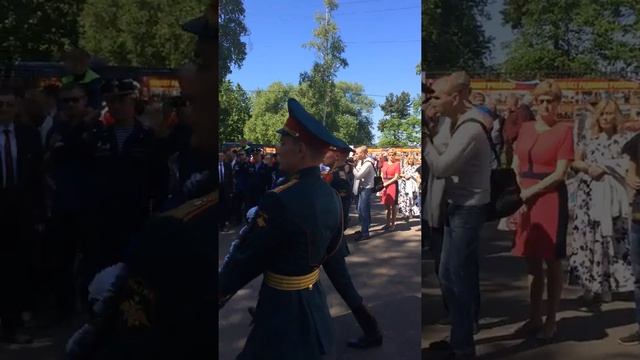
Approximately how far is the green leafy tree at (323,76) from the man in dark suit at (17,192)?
136 centimetres

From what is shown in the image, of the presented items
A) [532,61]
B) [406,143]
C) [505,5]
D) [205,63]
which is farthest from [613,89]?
[205,63]

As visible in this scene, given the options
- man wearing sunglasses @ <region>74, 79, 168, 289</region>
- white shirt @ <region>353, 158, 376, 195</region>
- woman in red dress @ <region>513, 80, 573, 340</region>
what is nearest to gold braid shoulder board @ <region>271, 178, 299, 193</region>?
white shirt @ <region>353, 158, 376, 195</region>

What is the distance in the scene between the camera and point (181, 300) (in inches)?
102

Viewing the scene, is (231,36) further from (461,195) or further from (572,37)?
(572,37)

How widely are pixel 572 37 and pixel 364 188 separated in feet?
3.96

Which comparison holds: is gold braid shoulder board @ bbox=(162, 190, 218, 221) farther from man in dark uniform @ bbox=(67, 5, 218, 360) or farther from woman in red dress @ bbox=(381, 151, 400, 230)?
woman in red dress @ bbox=(381, 151, 400, 230)

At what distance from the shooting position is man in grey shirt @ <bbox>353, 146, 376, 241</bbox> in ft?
8.06

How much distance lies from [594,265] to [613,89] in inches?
33.2

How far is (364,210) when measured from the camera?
8.11 feet

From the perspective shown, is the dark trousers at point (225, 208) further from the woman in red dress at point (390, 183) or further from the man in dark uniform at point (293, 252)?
the woman in red dress at point (390, 183)

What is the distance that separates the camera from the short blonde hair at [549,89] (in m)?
2.46

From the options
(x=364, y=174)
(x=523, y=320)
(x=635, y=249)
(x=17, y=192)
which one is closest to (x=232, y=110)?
(x=364, y=174)

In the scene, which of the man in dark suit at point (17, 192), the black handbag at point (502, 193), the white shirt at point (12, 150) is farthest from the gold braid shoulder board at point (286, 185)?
the white shirt at point (12, 150)

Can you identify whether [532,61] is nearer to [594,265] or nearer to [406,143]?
[406,143]
